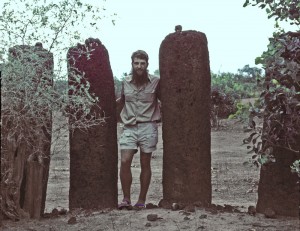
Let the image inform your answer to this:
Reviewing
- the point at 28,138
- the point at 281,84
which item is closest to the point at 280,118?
the point at 281,84

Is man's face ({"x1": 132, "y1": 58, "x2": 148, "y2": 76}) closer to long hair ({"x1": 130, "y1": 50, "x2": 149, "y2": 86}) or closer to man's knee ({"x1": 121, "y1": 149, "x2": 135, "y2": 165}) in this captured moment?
long hair ({"x1": 130, "y1": 50, "x2": 149, "y2": 86})

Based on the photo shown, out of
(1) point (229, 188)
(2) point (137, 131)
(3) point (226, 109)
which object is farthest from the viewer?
(3) point (226, 109)

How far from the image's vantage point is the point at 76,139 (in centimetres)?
671

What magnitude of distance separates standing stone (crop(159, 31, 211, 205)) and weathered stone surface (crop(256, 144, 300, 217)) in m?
0.65

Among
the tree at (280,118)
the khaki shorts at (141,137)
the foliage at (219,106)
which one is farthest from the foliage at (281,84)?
the foliage at (219,106)

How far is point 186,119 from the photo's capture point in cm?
655

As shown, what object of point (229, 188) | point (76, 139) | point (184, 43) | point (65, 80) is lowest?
point (229, 188)

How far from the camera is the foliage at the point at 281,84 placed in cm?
562

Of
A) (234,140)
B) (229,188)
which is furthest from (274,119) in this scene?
(234,140)

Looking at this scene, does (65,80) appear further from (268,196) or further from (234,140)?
(234,140)

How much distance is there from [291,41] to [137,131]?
2.10 meters

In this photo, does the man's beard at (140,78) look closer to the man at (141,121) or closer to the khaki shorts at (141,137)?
the man at (141,121)

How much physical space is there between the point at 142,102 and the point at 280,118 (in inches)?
69.5

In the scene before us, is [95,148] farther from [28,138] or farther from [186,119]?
[186,119]
